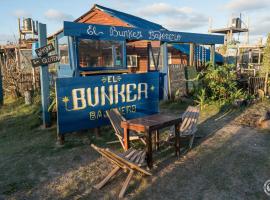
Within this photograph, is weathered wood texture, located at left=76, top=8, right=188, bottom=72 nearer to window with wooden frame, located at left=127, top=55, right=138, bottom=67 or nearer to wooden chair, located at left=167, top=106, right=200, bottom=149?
window with wooden frame, located at left=127, top=55, right=138, bottom=67

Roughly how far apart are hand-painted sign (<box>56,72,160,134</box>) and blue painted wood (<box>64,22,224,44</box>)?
1775 millimetres

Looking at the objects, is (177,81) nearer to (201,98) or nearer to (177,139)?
(201,98)

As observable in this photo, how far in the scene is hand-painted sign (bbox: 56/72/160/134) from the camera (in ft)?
19.0

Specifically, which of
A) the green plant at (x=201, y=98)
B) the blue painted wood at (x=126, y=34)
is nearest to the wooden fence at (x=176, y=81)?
the green plant at (x=201, y=98)

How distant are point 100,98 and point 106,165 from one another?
2075 mm

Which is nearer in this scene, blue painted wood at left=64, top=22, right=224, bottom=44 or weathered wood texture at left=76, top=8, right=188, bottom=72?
blue painted wood at left=64, top=22, right=224, bottom=44

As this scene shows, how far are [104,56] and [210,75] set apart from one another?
4652mm

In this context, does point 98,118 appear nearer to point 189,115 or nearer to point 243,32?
point 189,115

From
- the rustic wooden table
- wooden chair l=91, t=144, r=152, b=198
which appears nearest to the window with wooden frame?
the rustic wooden table

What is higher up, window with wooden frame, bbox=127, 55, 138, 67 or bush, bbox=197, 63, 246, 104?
window with wooden frame, bbox=127, 55, 138, 67

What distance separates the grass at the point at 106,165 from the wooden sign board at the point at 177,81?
368 cm

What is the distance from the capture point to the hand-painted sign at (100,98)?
5.79 meters

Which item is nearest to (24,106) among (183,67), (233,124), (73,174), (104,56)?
(104,56)

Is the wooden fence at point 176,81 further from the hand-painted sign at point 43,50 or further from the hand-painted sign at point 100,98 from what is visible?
the hand-painted sign at point 43,50
